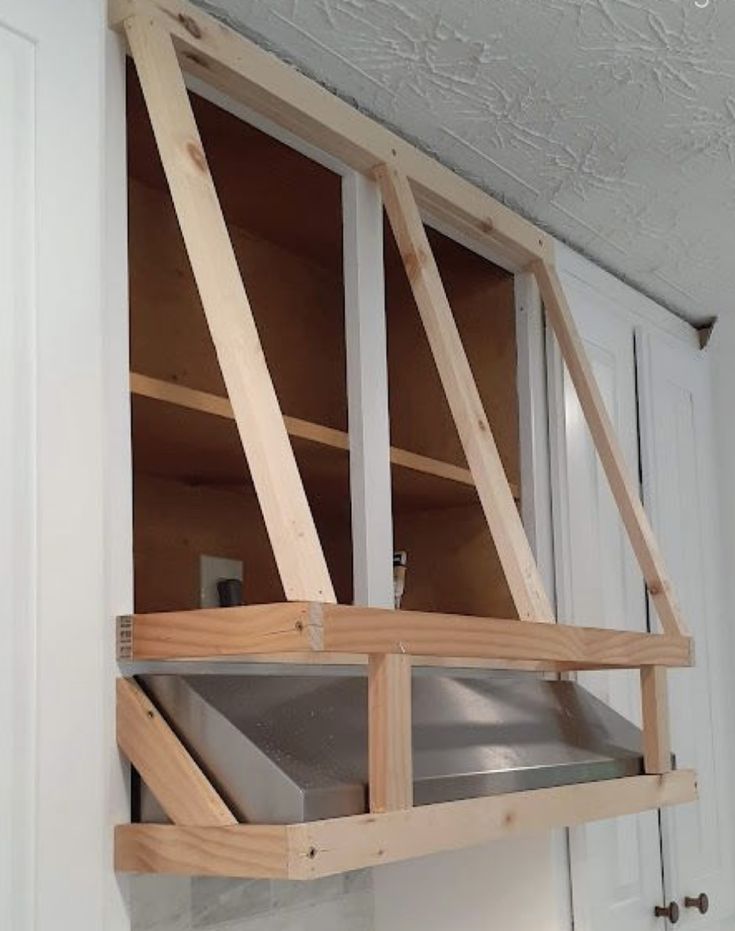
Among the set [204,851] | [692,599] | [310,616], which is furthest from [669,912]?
[310,616]

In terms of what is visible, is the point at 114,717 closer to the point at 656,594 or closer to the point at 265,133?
the point at 265,133

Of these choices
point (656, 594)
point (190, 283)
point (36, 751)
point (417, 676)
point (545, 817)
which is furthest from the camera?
point (656, 594)

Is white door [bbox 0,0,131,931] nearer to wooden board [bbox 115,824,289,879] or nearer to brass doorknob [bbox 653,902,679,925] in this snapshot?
wooden board [bbox 115,824,289,879]

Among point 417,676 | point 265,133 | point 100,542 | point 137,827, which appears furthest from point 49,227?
point 417,676

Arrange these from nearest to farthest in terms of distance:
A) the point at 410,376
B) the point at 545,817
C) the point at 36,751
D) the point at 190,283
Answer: the point at 36,751 → the point at 545,817 → the point at 190,283 → the point at 410,376

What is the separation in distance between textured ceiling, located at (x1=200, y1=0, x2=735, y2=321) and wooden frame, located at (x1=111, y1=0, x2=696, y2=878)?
6 centimetres

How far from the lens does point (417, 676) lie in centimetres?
173

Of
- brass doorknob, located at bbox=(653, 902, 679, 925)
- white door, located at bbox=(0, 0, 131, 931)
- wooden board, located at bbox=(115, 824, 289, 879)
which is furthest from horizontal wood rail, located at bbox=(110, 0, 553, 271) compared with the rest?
brass doorknob, located at bbox=(653, 902, 679, 925)

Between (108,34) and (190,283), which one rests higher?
(108,34)

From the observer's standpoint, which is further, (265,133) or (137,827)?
(265,133)

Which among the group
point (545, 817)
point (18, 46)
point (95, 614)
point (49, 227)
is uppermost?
point (18, 46)

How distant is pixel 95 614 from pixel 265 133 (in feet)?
2.36

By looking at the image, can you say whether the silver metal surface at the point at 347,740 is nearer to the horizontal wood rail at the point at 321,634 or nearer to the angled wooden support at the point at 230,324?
the horizontal wood rail at the point at 321,634

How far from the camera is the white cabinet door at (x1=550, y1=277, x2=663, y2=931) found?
2.23m
